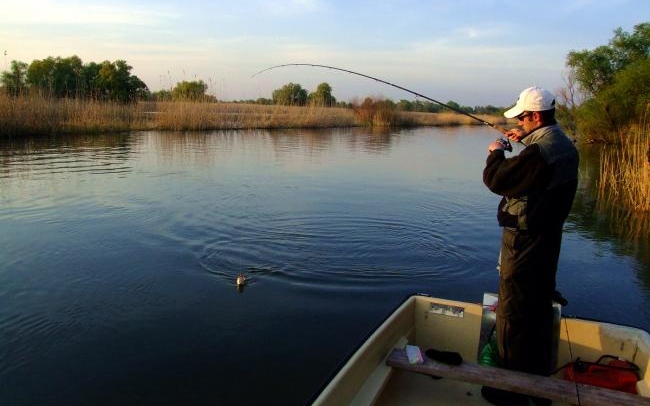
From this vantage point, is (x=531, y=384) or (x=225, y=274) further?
(x=225, y=274)

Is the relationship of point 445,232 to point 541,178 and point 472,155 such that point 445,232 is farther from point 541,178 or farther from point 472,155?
point 472,155

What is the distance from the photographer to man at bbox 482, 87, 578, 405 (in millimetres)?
3293

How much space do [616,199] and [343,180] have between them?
7.10 m

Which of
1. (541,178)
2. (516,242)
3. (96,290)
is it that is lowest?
(96,290)

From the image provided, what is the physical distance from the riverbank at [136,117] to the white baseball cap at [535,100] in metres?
23.8

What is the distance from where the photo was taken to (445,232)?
9188 millimetres

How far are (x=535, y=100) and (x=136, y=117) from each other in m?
30.3

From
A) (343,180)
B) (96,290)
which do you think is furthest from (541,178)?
(343,180)

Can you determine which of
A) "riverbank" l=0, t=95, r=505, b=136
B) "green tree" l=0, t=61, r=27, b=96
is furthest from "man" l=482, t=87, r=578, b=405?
"green tree" l=0, t=61, r=27, b=96

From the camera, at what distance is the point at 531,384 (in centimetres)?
323

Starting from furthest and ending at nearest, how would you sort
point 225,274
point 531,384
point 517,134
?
1. point 225,274
2. point 517,134
3. point 531,384

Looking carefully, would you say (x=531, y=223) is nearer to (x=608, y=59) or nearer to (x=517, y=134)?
(x=517, y=134)

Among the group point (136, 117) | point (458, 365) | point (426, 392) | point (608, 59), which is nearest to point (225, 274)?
point (426, 392)

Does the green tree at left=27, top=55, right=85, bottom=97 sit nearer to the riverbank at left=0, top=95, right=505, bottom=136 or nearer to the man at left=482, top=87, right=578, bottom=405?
the riverbank at left=0, top=95, right=505, bottom=136
